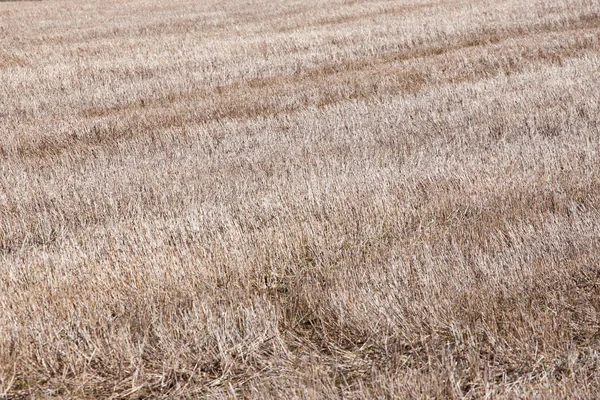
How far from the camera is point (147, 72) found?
50.1ft

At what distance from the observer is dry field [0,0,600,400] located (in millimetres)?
3510

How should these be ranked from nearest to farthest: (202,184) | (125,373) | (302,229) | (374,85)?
(125,373) → (302,229) → (202,184) → (374,85)

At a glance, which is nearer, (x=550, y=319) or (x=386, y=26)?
(x=550, y=319)

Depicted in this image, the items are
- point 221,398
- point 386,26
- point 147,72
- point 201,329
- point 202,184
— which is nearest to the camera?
point 221,398

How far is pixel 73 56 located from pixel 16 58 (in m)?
1.26

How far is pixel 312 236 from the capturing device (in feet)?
16.8

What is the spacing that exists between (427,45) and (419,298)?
13.6 m

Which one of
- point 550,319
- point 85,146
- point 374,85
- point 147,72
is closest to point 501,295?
point 550,319

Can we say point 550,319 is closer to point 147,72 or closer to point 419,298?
point 419,298

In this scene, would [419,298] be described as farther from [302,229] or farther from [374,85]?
[374,85]

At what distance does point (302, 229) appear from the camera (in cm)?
526

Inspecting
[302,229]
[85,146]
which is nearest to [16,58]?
[85,146]

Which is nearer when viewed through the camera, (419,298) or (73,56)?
(419,298)

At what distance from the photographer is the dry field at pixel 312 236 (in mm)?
3510
